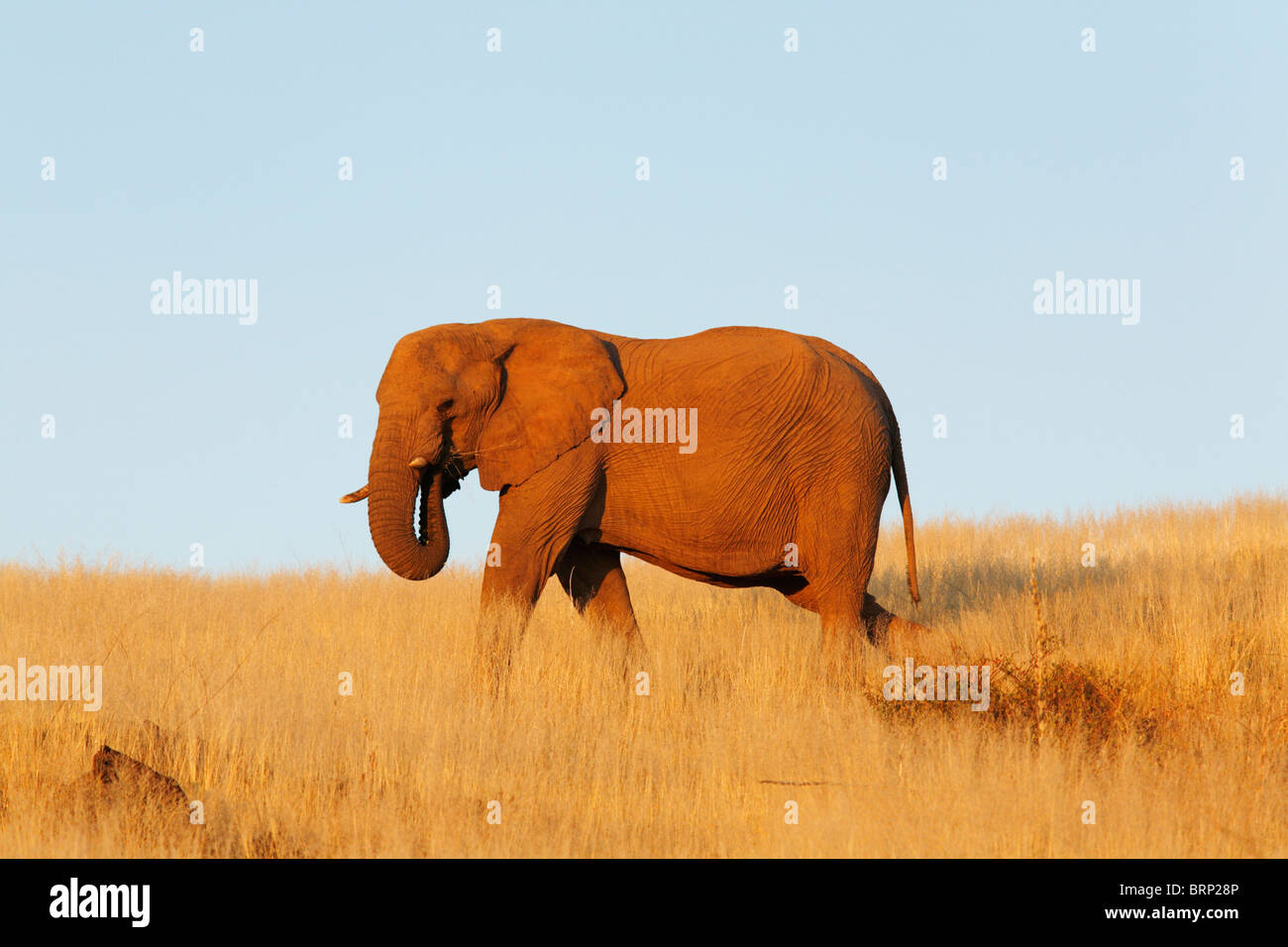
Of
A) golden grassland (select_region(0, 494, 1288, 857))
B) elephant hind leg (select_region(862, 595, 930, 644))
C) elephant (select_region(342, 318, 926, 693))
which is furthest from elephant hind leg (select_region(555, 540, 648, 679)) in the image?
elephant hind leg (select_region(862, 595, 930, 644))

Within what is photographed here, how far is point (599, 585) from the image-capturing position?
11609 mm

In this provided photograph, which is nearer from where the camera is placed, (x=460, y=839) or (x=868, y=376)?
(x=460, y=839)

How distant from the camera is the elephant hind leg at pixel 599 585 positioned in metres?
11.5

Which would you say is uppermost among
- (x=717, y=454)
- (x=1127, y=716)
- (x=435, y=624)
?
(x=717, y=454)

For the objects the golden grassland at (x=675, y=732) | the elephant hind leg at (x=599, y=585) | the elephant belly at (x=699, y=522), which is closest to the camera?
the golden grassland at (x=675, y=732)

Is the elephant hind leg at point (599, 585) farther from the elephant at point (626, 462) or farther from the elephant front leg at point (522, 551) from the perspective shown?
the elephant front leg at point (522, 551)

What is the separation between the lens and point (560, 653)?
1103cm

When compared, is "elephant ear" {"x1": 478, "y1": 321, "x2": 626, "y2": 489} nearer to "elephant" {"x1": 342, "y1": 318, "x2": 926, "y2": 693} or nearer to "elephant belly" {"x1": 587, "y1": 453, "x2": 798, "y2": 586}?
"elephant" {"x1": 342, "y1": 318, "x2": 926, "y2": 693}

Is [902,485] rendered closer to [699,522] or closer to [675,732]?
[699,522]

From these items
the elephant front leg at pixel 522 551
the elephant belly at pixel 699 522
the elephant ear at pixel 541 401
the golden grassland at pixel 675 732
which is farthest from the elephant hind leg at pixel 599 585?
the elephant ear at pixel 541 401

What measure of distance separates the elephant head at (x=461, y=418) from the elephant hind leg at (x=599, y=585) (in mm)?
1065

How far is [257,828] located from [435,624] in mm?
5421

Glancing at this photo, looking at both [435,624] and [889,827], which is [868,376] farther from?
[889,827]
